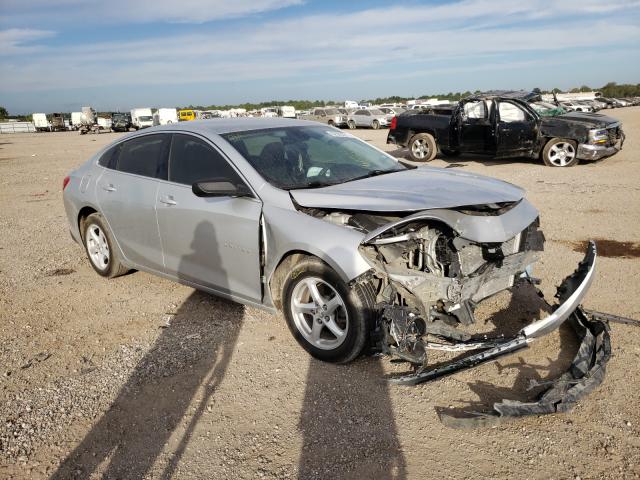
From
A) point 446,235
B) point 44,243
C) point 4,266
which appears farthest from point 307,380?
point 44,243

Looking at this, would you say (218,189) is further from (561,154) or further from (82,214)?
(561,154)

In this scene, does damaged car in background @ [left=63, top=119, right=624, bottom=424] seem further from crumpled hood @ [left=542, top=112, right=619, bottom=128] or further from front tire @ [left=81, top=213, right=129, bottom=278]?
crumpled hood @ [left=542, top=112, right=619, bottom=128]

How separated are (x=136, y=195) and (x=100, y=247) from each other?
44.2 inches

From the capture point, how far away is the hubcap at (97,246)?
539 centimetres

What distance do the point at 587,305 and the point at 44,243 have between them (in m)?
6.77

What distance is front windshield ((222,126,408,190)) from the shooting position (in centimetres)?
400

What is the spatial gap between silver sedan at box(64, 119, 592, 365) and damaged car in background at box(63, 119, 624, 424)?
0.01m

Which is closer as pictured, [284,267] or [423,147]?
[284,267]

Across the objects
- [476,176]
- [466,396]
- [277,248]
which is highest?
[476,176]

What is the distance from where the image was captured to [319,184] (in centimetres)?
392

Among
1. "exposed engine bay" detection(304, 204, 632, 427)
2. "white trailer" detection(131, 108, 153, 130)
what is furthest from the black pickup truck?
"white trailer" detection(131, 108, 153, 130)

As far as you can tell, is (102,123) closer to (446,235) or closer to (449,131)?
(449,131)

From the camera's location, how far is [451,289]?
3350 mm

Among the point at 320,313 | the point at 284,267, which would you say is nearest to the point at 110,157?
the point at 284,267
